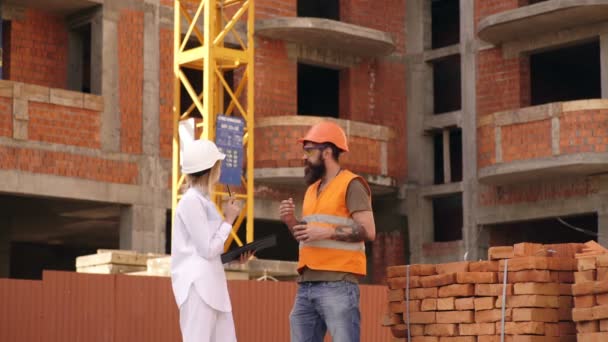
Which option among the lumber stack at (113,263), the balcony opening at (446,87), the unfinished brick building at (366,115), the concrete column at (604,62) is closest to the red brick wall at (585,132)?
the unfinished brick building at (366,115)

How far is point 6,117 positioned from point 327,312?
621 inches

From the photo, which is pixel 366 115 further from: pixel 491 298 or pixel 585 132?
A: pixel 491 298

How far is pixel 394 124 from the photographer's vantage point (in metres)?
29.0

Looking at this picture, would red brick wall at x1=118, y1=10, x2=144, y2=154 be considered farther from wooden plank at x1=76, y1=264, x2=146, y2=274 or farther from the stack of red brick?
the stack of red brick

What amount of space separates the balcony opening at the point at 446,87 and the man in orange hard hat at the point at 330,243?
2136 cm

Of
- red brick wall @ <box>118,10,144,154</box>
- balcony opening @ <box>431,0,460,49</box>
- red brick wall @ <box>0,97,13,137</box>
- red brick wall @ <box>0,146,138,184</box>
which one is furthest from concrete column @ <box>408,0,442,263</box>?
red brick wall @ <box>0,97,13,137</box>

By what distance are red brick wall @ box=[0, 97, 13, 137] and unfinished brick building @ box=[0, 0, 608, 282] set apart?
0.03 metres

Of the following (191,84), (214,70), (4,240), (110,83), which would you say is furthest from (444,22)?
(4,240)

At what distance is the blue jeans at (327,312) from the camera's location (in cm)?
825

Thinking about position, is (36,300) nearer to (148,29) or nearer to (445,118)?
(148,29)

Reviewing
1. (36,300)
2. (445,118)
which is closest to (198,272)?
(36,300)

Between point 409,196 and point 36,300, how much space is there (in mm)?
14984

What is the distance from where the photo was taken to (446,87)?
30.0 metres

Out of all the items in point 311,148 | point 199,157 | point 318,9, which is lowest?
point 199,157
